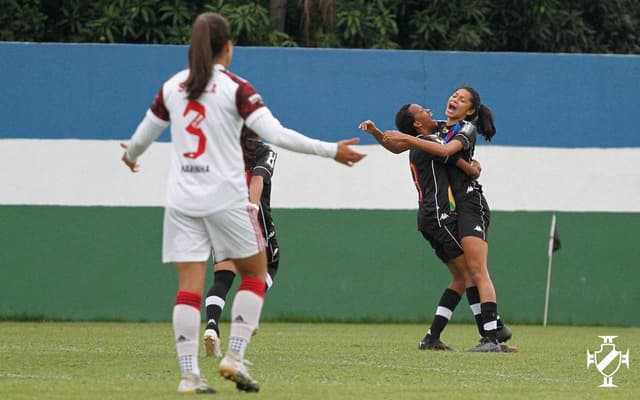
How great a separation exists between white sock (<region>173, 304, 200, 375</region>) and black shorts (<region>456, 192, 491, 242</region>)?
376 centimetres

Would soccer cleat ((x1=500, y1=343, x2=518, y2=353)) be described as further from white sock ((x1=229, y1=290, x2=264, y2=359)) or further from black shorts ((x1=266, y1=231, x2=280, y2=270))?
white sock ((x1=229, y1=290, x2=264, y2=359))

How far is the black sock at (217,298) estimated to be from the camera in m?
9.38

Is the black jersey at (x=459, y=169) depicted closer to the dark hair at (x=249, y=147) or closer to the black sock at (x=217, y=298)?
the dark hair at (x=249, y=147)

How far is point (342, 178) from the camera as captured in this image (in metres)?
14.2

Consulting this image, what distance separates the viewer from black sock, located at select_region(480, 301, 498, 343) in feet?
33.1

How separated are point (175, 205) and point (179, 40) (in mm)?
9436

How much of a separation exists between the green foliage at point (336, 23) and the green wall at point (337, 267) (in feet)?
9.63

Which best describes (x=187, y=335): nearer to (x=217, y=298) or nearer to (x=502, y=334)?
(x=217, y=298)

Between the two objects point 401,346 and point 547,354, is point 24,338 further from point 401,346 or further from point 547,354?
point 547,354

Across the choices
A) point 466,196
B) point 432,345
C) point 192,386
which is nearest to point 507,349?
point 432,345

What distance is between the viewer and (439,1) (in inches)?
680

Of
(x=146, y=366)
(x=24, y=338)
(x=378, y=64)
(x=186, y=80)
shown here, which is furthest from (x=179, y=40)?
(x=186, y=80)

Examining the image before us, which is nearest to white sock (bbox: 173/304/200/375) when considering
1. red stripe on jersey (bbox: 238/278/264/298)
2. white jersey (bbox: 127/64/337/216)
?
red stripe on jersey (bbox: 238/278/264/298)

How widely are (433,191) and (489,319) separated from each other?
105cm
